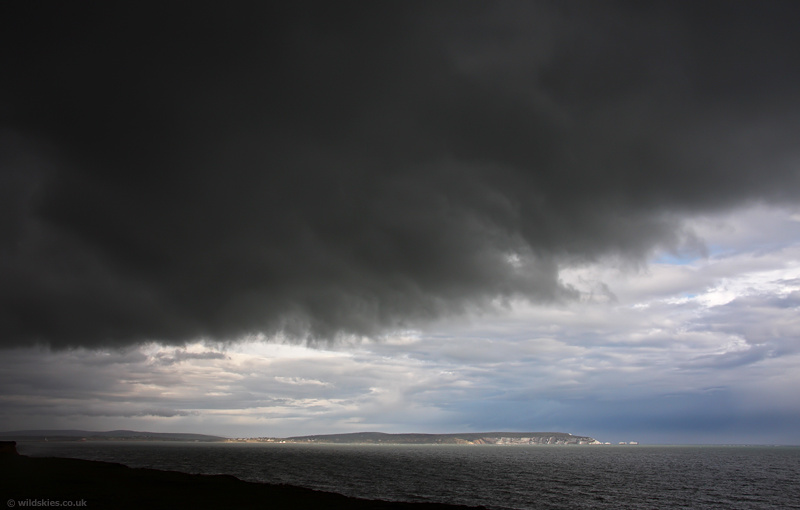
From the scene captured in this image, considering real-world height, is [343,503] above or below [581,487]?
above

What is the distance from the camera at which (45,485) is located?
59.7 meters

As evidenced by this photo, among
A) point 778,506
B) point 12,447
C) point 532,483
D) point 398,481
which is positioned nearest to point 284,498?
point 398,481

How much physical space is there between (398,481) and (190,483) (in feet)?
127

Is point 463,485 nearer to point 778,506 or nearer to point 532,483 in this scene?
point 532,483

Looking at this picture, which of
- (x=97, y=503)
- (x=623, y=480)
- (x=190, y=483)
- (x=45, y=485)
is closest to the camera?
(x=97, y=503)

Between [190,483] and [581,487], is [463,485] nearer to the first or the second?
[581,487]

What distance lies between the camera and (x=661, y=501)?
69438 millimetres

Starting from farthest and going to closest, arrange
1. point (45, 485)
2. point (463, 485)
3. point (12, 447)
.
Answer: point (12, 447)
point (463, 485)
point (45, 485)

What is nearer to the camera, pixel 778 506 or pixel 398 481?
pixel 778 506

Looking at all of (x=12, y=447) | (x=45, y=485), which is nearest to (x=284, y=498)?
(x=45, y=485)

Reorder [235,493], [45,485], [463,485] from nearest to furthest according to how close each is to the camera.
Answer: [235,493] < [45,485] < [463,485]

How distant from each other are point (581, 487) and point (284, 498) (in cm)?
5931

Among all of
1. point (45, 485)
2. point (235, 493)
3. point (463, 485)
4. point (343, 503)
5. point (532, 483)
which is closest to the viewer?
point (343, 503)

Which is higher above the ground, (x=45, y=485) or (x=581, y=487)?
(x=45, y=485)
